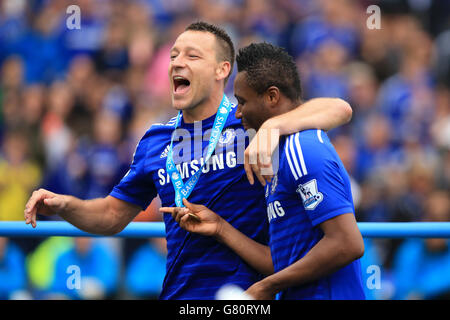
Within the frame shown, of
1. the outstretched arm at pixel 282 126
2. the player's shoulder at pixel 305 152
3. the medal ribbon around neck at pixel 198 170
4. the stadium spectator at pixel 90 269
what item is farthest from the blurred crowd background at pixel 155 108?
the player's shoulder at pixel 305 152

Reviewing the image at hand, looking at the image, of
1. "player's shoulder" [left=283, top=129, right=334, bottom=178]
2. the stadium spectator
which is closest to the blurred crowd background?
the stadium spectator

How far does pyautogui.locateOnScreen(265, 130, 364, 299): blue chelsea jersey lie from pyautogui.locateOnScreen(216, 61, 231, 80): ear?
0.86 meters

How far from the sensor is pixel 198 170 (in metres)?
3.50

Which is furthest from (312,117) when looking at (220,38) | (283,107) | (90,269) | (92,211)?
(90,269)

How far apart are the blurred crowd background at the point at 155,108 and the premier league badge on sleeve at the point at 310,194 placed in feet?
8.12

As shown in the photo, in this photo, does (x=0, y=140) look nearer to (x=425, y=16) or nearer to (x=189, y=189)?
(x=425, y=16)

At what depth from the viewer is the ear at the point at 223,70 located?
3.72 metres

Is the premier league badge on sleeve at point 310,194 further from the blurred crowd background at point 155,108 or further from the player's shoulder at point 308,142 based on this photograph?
the blurred crowd background at point 155,108

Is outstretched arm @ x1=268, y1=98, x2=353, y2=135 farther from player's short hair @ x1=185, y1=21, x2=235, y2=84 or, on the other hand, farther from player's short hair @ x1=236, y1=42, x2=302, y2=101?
player's short hair @ x1=185, y1=21, x2=235, y2=84

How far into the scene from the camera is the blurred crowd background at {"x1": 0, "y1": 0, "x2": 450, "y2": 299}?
6699mm

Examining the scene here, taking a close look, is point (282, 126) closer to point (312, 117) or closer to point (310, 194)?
point (312, 117)

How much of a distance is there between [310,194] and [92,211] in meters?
1.44

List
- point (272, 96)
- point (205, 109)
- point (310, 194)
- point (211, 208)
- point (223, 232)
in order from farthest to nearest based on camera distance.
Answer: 1. point (205, 109)
2. point (211, 208)
3. point (223, 232)
4. point (272, 96)
5. point (310, 194)
